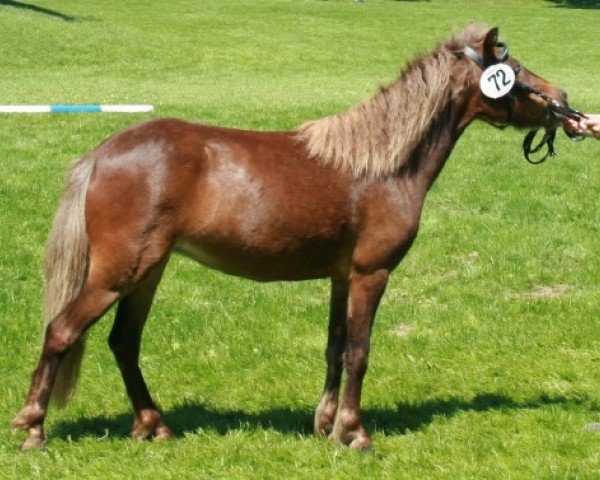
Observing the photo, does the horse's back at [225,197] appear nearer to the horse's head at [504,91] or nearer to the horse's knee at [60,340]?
the horse's knee at [60,340]

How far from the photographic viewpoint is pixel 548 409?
627 centimetres

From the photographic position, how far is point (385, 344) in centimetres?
762

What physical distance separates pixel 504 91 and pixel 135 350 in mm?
2614

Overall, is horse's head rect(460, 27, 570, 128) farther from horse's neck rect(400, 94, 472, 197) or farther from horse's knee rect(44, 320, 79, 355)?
horse's knee rect(44, 320, 79, 355)

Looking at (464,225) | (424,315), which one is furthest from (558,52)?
(424,315)

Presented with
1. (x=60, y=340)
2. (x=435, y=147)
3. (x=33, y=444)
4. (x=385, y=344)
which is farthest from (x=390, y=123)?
(x=33, y=444)

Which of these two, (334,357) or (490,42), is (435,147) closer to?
(490,42)

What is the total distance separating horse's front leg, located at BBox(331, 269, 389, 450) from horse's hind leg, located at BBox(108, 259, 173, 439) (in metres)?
1.01

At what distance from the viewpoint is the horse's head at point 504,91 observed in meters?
5.80

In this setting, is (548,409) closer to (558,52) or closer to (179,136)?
(179,136)

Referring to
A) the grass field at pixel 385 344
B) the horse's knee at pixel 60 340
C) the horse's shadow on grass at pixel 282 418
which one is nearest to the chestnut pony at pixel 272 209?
the horse's knee at pixel 60 340

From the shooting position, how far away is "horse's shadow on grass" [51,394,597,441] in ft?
19.4

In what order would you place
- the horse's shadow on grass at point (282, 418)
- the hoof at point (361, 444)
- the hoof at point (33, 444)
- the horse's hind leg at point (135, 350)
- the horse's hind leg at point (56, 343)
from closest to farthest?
the horse's hind leg at point (56, 343)
the hoof at point (33, 444)
the hoof at point (361, 444)
the horse's hind leg at point (135, 350)
the horse's shadow on grass at point (282, 418)

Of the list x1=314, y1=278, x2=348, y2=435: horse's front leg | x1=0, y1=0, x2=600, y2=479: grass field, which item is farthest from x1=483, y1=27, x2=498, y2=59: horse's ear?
x1=314, y1=278, x2=348, y2=435: horse's front leg
